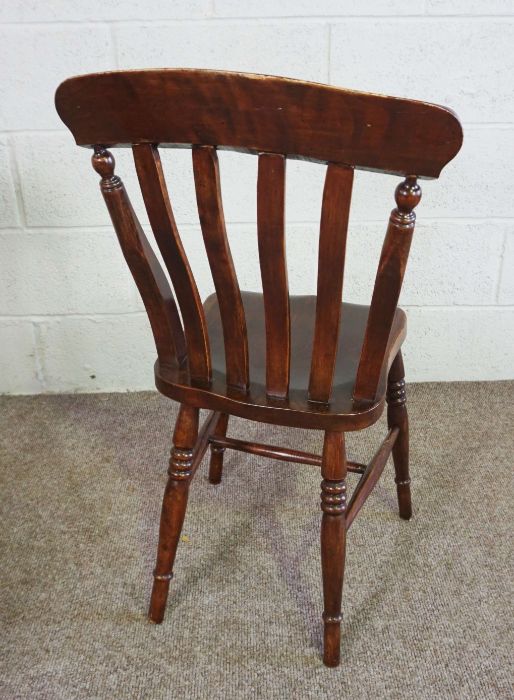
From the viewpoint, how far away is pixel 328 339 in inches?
40.2

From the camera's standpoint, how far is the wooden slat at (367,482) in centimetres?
129

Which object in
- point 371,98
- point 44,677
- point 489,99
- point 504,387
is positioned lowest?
point 504,387

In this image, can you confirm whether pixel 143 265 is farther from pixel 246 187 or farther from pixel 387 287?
pixel 246 187

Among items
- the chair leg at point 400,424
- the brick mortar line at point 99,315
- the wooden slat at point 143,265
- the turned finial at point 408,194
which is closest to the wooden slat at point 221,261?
the wooden slat at point 143,265

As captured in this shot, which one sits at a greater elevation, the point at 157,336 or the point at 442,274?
the point at 157,336

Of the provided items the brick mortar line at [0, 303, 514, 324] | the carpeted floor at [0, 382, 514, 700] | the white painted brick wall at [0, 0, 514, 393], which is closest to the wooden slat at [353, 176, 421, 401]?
the carpeted floor at [0, 382, 514, 700]

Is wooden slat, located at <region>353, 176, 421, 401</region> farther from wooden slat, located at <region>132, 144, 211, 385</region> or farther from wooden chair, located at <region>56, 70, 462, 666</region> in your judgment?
wooden slat, located at <region>132, 144, 211, 385</region>

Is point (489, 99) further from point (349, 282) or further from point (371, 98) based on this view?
point (371, 98)

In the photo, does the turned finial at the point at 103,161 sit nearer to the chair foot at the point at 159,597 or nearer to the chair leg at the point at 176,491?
the chair leg at the point at 176,491

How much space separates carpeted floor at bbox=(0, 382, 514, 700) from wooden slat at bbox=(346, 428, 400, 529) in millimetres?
231

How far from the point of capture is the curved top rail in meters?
0.81

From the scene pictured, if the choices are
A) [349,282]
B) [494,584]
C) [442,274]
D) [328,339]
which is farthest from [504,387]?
[328,339]

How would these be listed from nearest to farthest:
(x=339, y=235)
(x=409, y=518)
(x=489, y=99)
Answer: (x=339, y=235)
(x=409, y=518)
(x=489, y=99)

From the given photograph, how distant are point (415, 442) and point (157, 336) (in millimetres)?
931
